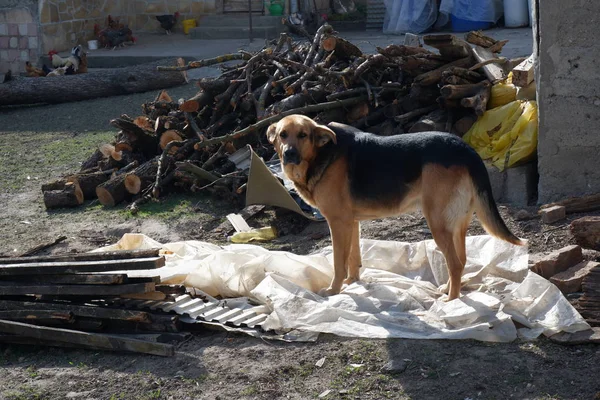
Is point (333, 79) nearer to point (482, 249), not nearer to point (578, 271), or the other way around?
point (482, 249)

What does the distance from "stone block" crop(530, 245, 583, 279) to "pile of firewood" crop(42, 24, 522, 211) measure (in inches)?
117

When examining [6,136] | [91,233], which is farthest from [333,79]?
[6,136]

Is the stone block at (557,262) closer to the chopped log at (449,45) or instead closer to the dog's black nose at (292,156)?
the dog's black nose at (292,156)

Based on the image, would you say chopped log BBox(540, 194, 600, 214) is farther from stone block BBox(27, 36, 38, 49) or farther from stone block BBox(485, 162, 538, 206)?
stone block BBox(27, 36, 38, 49)

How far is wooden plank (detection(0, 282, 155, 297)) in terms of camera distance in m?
5.77

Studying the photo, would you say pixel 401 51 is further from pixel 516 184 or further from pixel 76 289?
pixel 76 289

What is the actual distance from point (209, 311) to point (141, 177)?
174 inches

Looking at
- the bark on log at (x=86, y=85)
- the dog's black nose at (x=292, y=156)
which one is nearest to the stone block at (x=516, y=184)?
the dog's black nose at (x=292, y=156)

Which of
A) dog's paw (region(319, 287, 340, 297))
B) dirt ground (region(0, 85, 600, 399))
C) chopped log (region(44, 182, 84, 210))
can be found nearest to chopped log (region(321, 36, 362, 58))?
chopped log (region(44, 182, 84, 210))

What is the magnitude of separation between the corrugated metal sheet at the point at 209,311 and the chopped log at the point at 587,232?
2.81m

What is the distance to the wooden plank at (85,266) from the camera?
5852 millimetres

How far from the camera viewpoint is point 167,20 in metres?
22.7

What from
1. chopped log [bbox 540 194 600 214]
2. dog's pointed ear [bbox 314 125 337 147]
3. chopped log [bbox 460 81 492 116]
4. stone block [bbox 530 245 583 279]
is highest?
chopped log [bbox 460 81 492 116]

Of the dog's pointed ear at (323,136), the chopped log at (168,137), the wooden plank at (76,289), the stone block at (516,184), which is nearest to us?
the wooden plank at (76,289)
